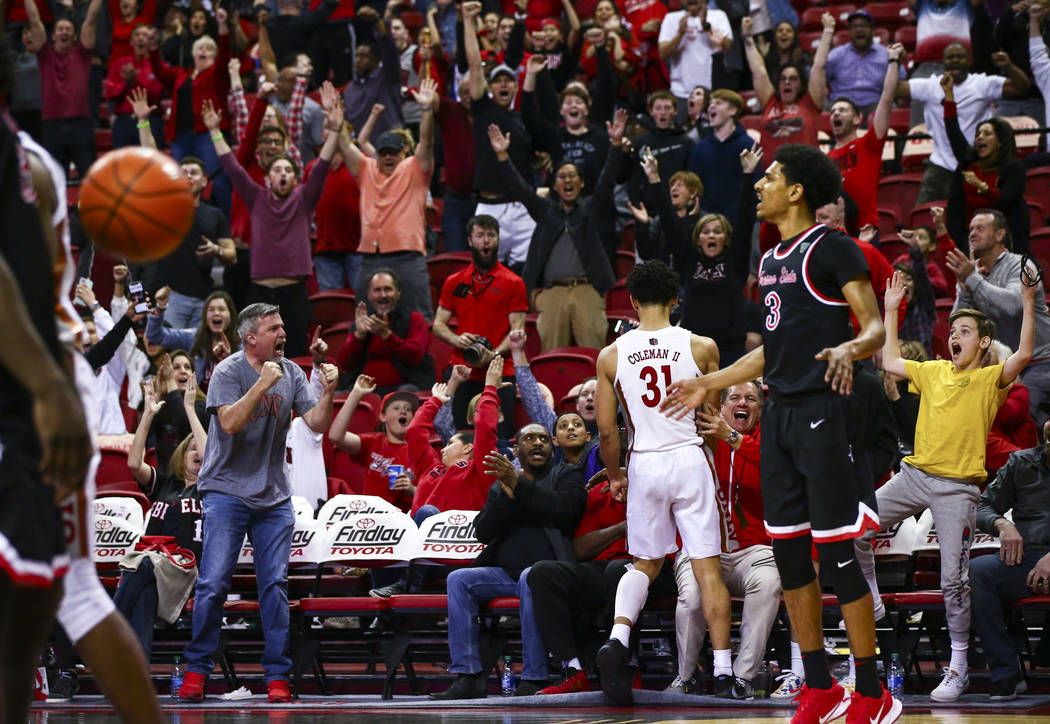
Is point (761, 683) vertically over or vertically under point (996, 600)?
under

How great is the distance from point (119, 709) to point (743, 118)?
41.9 feet

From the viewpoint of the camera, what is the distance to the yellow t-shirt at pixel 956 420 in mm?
7680

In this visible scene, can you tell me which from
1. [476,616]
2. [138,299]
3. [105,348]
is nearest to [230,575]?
[476,616]

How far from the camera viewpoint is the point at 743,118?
50.5 feet

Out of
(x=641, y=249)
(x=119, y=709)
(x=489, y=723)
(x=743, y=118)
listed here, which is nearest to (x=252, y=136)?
(x=641, y=249)

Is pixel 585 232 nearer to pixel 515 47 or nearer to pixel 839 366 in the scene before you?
pixel 515 47

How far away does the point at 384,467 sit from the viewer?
9.72m

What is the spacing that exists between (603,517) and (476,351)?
2497mm

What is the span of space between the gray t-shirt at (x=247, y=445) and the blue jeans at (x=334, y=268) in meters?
5.15

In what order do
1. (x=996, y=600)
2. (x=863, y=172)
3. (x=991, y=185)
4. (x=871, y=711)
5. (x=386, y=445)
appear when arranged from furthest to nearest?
(x=863, y=172) < (x=991, y=185) < (x=386, y=445) < (x=996, y=600) < (x=871, y=711)

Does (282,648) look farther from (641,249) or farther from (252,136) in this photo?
(252,136)

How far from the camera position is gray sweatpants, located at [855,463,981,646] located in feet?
24.1

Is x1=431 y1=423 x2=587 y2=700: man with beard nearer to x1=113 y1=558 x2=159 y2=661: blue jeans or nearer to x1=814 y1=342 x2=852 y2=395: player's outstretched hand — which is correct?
x1=113 y1=558 x2=159 y2=661: blue jeans

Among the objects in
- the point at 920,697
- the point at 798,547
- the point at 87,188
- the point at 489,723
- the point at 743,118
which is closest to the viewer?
the point at 87,188
